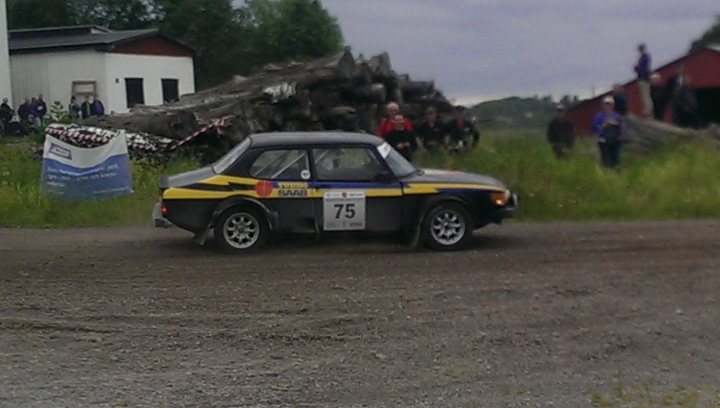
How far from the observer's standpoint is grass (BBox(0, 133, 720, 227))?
17.3 m

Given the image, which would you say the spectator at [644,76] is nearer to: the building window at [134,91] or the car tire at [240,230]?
the car tire at [240,230]

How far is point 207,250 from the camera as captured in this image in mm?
14156

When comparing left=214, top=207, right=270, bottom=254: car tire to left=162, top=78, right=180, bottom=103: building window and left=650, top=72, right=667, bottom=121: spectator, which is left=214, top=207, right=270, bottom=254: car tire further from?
left=162, top=78, right=180, bottom=103: building window

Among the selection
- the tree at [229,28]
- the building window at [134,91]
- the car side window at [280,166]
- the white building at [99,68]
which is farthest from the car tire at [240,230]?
A: the tree at [229,28]

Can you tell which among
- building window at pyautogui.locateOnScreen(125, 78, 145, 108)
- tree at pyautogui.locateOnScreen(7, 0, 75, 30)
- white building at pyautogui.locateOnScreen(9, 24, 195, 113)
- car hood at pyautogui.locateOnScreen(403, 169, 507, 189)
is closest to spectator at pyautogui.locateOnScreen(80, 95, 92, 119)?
white building at pyautogui.locateOnScreen(9, 24, 195, 113)

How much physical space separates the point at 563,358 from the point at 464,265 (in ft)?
14.0

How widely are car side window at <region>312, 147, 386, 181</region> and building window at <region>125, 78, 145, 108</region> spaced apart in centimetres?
3359

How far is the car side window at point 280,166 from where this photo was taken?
547 inches

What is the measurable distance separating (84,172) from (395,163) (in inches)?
259

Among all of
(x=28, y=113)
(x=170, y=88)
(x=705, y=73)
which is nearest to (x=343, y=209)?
(x=705, y=73)

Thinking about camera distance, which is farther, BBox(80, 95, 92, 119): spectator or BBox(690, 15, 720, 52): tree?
BBox(690, 15, 720, 52): tree

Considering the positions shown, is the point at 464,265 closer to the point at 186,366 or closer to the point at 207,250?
the point at 207,250

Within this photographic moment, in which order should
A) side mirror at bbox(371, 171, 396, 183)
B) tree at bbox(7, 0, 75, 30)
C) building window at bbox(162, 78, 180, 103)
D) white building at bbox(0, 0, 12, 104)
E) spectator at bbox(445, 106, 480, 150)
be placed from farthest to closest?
1. tree at bbox(7, 0, 75, 30)
2. building window at bbox(162, 78, 180, 103)
3. white building at bbox(0, 0, 12, 104)
4. spectator at bbox(445, 106, 480, 150)
5. side mirror at bbox(371, 171, 396, 183)

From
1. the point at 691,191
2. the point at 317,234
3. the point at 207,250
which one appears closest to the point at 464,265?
the point at 317,234
